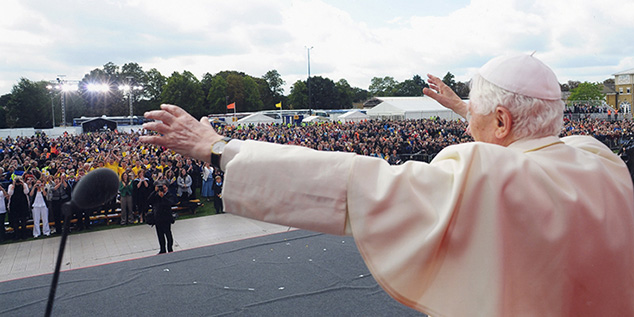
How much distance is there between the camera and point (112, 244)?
11.2 metres

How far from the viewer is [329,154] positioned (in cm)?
111

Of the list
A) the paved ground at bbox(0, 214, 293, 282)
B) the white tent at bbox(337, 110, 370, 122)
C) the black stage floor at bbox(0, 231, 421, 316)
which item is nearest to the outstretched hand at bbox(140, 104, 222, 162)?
the black stage floor at bbox(0, 231, 421, 316)

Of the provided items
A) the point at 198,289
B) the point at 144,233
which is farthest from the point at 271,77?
the point at 198,289

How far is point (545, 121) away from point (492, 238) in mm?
469

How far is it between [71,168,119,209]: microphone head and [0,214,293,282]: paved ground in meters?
8.87

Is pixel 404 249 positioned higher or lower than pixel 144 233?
higher

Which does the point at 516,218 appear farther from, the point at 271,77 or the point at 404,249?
the point at 271,77

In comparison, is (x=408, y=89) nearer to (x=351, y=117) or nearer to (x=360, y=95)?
(x=360, y=95)

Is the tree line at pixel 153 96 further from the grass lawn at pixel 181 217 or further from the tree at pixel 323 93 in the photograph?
the grass lawn at pixel 181 217

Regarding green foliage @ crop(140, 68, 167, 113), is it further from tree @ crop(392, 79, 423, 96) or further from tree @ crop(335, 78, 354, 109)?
tree @ crop(392, 79, 423, 96)

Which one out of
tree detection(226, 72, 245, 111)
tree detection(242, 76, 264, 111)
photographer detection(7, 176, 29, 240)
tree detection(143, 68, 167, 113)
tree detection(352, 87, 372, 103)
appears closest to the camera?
photographer detection(7, 176, 29, 240)

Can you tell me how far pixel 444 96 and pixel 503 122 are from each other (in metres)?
1.01

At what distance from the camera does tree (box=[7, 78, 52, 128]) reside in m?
65.8

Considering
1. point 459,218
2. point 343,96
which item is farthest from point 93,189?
point 343,96
